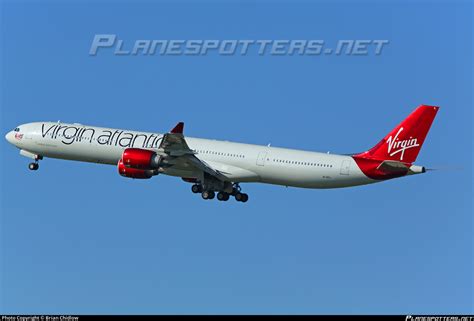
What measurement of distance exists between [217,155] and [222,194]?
3.78m

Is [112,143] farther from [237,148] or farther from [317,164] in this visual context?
[317,164]

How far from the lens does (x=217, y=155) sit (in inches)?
2936

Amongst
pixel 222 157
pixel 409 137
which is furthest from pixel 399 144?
pixel 222 157

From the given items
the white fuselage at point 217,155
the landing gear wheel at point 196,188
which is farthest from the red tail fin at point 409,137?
the landing gear wheel at point 196,188

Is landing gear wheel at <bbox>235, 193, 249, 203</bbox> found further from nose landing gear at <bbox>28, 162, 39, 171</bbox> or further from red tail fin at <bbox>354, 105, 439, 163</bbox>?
nose landing gear at <bbox>28, 162, 39, 171</bbox>

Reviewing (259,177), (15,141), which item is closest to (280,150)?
(259,177)

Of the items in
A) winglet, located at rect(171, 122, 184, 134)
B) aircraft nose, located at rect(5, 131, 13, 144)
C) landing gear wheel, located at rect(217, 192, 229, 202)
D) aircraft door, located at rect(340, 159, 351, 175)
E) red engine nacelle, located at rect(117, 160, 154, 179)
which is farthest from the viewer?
aircraft nose, located at rect(5, 131, 13, 144)

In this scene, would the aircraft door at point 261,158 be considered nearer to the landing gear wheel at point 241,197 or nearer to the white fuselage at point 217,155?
the white fuselage at point 217,155

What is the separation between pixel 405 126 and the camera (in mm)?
70188

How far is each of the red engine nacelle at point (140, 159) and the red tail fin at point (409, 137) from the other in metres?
16.1

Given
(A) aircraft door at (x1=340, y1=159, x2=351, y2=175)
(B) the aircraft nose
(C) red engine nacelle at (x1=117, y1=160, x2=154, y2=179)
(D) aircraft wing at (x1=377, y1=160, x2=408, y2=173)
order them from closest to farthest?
(D) aircraft wing at (x1=377, y1=160, x2=408, y2=173), (A) aircraft door at (x1=340, y1=159, x2=351, y2=175), (C) red engine nacelle at (x1=117, y1=160, x2=154, y2=179), (B) the aircraft nose

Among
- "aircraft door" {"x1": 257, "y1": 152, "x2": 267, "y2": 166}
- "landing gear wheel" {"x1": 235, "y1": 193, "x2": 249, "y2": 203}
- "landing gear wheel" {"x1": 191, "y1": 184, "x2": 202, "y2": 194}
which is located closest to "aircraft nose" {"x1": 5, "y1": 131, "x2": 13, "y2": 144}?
"landing gear wheel" {"x1": 191, "y1": 184, "x2": 202, "y2": 194}

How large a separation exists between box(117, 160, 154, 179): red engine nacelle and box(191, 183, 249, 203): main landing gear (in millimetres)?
4543

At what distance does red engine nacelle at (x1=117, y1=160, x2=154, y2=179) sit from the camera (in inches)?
2867
